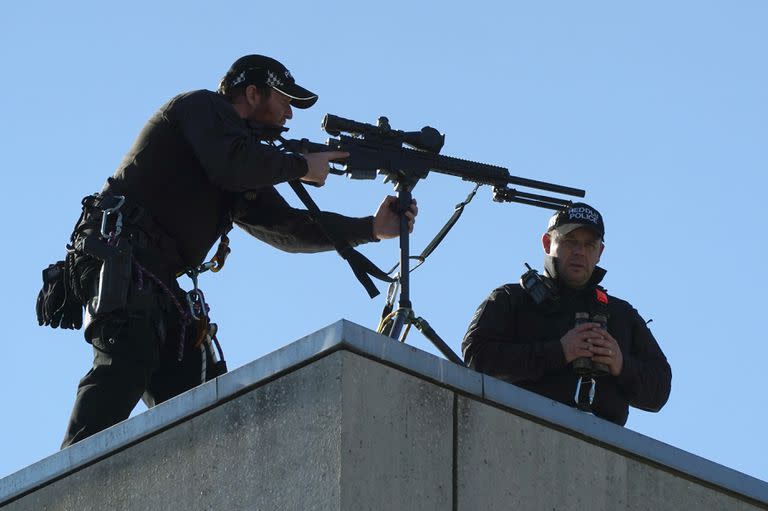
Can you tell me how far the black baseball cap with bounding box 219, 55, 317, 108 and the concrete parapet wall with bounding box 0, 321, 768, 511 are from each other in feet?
6.77

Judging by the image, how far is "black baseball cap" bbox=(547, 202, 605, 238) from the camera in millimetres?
8352

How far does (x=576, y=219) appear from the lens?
8.38m

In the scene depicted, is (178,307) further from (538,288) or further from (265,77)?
(538,288)

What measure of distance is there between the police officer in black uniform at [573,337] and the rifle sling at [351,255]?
0.55 metres

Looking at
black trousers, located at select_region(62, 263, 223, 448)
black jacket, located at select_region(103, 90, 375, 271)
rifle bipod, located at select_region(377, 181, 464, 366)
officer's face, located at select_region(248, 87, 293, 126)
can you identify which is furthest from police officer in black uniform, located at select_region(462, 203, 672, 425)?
black trousers, located at select_region(62, 263, 223, 448)

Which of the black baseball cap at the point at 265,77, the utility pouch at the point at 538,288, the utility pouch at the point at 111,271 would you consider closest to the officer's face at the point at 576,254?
the utility pouch at the point at 538,288

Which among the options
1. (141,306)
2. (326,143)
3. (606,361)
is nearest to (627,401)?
(606,361)

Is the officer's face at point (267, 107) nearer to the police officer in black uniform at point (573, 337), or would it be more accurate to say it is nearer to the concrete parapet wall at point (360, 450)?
the police officer in black uniform at point (573, 337)

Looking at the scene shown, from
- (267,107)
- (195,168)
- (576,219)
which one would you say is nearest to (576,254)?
(576,219)

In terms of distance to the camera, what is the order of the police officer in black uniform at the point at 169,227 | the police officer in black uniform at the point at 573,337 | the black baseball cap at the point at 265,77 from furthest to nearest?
1. the black baseball cap at the point at 265,77
2. the police officer in black uniform at the point at 573,337
3. the police officer in black uniform at the point at 169,227

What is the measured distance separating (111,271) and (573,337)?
2.19 meters

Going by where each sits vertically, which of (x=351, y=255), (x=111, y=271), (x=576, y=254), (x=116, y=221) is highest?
(x=576, y=254)

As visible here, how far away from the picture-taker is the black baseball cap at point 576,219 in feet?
27.4

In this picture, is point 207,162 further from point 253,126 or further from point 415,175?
point 415,175
